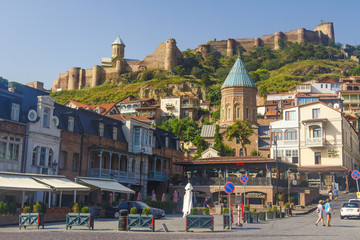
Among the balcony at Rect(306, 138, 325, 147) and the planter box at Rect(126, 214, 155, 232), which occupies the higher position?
the balcony at Rect(306, 138, 325, 147)

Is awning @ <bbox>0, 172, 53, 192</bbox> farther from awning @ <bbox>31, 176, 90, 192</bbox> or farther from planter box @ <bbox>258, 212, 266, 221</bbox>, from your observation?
planter box @ <bbox>258, 212, 266, 221</bbox>

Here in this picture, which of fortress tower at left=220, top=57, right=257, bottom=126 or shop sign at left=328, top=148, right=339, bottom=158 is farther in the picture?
fortress tower at left=220, top=57, right=257, bottom=126

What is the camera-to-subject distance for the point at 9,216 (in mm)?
23547

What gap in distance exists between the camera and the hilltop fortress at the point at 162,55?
14112 centimetres

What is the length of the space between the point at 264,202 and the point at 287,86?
7632cm

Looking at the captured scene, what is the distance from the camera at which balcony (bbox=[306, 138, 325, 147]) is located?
58.1m

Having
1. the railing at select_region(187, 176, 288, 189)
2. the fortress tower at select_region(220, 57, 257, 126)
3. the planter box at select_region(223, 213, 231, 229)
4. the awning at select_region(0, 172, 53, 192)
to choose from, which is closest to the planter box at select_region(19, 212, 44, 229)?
the awning at select_region(0, 172, 53, 192)

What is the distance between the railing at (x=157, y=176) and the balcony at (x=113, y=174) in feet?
10.2

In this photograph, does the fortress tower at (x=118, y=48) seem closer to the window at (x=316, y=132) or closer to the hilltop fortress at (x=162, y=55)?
the hilltop fortress at (x=162, y=55)

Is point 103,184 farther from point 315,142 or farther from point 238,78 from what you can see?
point 238,78

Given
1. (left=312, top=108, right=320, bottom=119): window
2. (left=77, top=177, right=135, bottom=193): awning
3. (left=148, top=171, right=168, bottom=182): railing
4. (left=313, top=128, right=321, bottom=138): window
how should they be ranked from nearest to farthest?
(left=77, top=177, right=135, bottom=193): awning < (left=148, top=171, right=168, bottom=182): railing < (left=313, top=128, right=321, bottom=138): window < (left=312, top=108, right=320, bottom=119): window

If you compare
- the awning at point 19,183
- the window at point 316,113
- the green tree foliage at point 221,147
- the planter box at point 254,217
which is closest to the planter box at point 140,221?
the awning at point 19,183

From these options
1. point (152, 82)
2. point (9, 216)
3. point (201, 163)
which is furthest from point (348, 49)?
point (9, 216)

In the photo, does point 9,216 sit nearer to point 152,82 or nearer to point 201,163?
point 201,163
